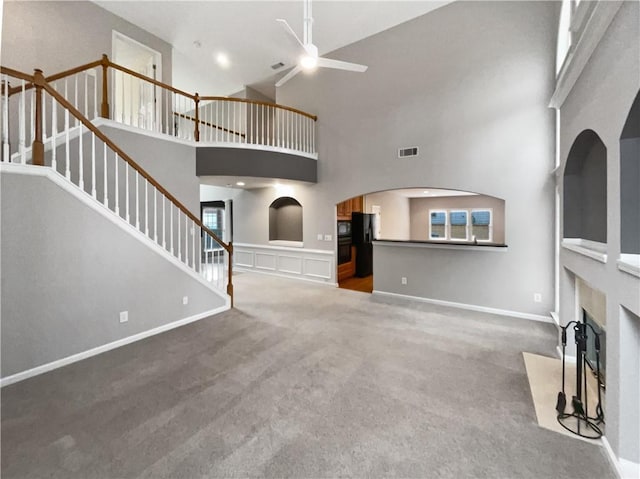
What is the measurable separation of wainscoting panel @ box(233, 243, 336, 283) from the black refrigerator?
134 centimetres

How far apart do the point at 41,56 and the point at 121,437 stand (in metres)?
5.92

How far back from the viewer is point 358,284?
6.93 meters

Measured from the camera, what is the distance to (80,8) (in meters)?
5.06

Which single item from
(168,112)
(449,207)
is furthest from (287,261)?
(449,207)

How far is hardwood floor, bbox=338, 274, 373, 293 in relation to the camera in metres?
6.39

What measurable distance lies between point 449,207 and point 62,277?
974 cm

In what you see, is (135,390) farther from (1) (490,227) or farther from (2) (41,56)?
(1) (490,227)

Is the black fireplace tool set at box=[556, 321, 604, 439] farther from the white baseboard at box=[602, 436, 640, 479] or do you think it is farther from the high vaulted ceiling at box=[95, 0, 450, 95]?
the high vaulted ceiling at box=[95, 0, 450, 95]

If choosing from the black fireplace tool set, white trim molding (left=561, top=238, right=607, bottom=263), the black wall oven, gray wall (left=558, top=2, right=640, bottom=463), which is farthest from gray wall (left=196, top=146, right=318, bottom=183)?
the black fireplace tool set

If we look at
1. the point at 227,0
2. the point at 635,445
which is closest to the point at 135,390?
the point at 635,445

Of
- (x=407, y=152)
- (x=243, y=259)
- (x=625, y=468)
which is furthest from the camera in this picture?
(x=243, y=259)

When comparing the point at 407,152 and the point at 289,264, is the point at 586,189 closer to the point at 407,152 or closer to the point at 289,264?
the point at 407,152

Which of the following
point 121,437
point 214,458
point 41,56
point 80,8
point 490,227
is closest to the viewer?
point 214,458

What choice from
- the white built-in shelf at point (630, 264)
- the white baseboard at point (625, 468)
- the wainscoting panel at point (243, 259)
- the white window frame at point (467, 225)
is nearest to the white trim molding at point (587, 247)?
the white built-in shelf at point (630, 264)
